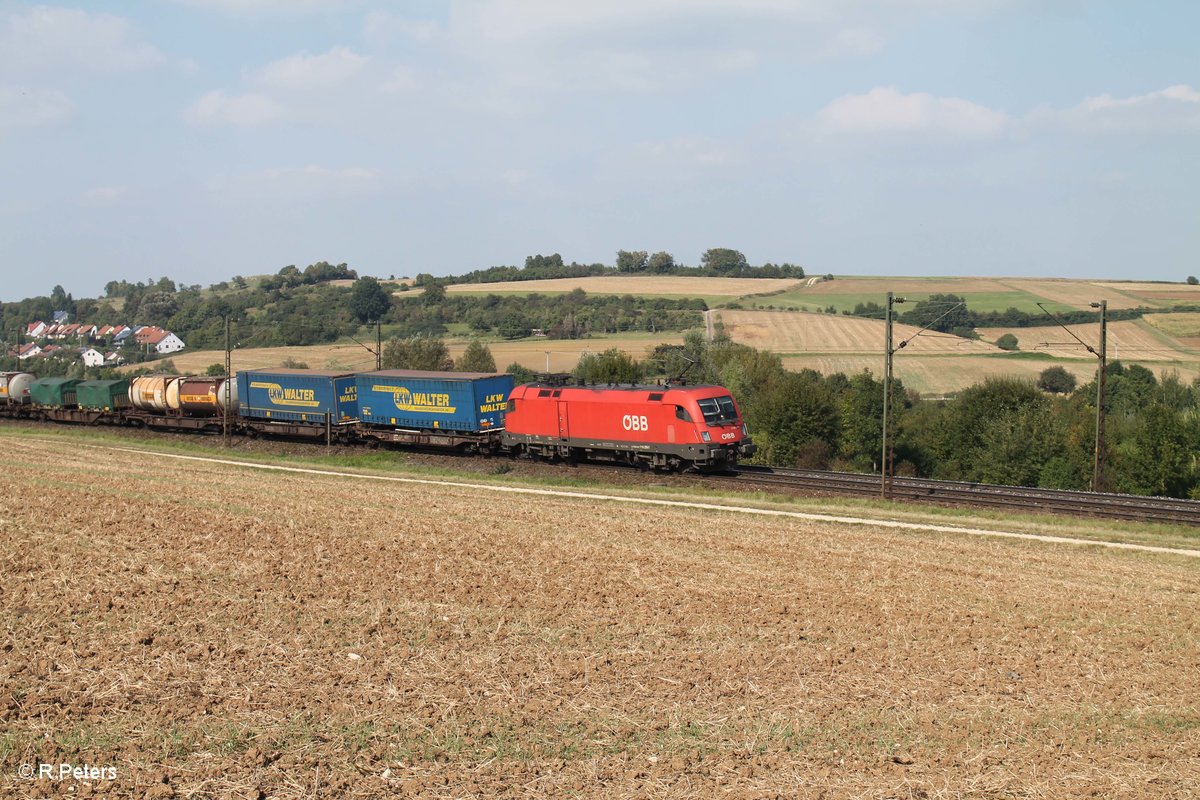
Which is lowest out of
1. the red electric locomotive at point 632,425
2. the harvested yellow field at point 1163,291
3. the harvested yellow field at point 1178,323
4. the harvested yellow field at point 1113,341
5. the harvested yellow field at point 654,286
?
the red electric locomotive at point 632,425

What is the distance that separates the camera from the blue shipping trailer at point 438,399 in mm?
42219

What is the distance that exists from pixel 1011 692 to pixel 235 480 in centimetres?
2790

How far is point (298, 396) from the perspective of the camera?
48.6 m

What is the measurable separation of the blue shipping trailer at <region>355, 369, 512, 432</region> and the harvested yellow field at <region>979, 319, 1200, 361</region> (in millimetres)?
61830

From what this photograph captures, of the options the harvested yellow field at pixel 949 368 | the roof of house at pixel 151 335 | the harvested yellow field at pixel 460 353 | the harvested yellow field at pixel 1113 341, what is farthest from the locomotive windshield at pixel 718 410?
the roof of house at pixel 151 335

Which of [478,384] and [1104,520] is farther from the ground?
[478,384]

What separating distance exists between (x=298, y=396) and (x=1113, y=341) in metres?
74.7

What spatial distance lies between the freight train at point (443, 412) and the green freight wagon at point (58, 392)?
6cm

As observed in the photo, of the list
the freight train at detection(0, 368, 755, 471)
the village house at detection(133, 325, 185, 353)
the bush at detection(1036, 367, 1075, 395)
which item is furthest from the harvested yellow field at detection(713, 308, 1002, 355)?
the village house at detection(133, 325, 185, 353)

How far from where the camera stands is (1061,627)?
1639 cm

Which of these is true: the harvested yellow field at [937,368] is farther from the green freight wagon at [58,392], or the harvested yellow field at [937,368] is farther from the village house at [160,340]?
the village house at [160,340]

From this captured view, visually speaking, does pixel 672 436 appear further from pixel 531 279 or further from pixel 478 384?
pixel 531 279

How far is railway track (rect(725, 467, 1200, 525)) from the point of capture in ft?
99.2

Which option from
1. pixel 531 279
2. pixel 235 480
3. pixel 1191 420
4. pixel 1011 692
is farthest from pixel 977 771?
pixel 531 279
